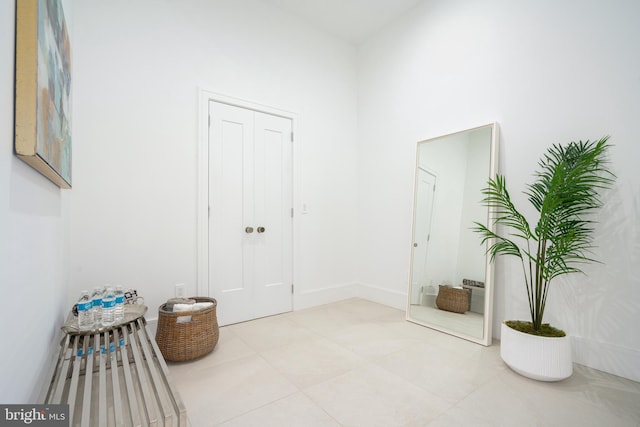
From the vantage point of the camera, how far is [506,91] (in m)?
2.58

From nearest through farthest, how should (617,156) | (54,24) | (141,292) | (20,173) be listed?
(20,173), (54,24), (617,156), (141,292)

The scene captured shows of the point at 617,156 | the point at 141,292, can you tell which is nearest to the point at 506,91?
the point at 617,156

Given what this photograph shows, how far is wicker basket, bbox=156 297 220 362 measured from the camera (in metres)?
2.13

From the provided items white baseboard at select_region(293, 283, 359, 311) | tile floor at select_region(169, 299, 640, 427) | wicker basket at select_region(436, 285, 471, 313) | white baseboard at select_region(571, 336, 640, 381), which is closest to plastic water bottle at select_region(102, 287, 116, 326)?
tile floor at select_region(169, 299, 640, 427)

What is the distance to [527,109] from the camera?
8.02 ft

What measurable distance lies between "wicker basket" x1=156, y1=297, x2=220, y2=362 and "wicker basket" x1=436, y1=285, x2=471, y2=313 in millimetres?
2112

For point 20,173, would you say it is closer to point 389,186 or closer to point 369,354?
point 369,354

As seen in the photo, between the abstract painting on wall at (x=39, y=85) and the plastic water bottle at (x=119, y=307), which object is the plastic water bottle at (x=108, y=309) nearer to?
the plastic water bottle at (x=119, y=307)

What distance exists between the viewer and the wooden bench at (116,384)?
0.95 meters

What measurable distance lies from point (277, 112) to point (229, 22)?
0.95m

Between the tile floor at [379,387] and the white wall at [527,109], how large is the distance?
0.46 meters

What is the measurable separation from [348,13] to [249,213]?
8.32 ft

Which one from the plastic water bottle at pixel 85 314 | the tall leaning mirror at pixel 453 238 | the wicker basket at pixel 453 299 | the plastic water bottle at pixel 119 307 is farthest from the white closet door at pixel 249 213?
the wicker basket at pixel 453 299

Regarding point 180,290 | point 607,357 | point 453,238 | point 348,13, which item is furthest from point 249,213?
point 607,357
